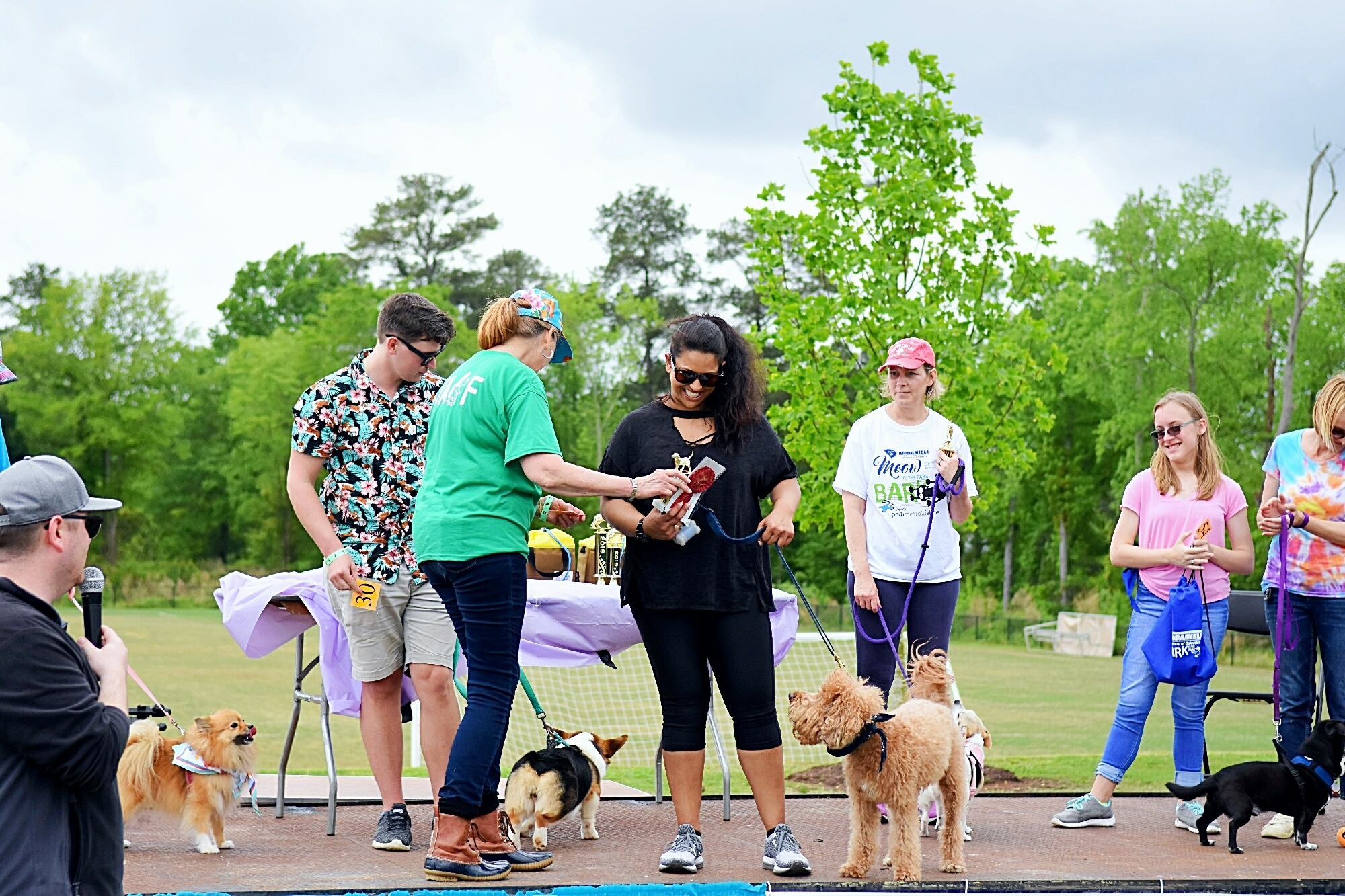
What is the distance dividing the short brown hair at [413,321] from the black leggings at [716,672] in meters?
1.16

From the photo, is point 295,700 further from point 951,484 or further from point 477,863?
point 951,484

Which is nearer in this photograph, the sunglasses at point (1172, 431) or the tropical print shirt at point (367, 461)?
the tropical print shirt at point (367, 461)

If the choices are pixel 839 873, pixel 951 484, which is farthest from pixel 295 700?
pixel 951 484

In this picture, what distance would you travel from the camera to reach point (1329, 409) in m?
4.89

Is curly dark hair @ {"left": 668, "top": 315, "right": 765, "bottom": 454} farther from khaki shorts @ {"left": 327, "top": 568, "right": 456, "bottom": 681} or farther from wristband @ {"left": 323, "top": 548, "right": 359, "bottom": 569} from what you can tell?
wristband @ {"left": 323, "top": 548, "right": 359, "bottom": 569}

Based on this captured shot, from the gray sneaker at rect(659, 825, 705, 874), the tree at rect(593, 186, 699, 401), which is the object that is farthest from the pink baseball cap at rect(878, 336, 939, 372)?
the tree at rect(593, 186, 699, 401)

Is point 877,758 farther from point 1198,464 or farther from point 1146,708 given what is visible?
point 1198,464

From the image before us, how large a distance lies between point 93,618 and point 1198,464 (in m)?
4.19

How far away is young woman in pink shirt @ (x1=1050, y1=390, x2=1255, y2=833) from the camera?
4.92 metres

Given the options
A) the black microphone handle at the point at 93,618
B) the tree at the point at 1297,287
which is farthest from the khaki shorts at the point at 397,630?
the tree at the point at 1297,287

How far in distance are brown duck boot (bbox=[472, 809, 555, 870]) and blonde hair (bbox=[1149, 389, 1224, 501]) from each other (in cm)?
278

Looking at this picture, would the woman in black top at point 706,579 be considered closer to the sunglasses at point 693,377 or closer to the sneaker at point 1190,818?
the sunglasses at point 693,377

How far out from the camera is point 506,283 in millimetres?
41438

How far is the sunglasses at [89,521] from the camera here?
2.08m
